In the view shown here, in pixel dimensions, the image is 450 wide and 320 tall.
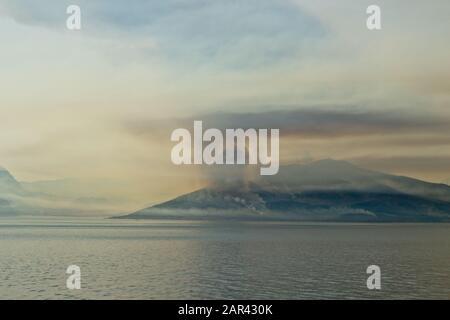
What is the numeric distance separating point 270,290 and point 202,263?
2795 centimetres

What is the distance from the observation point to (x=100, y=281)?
6147 cm

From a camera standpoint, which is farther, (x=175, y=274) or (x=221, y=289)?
(x=175, y=274)
